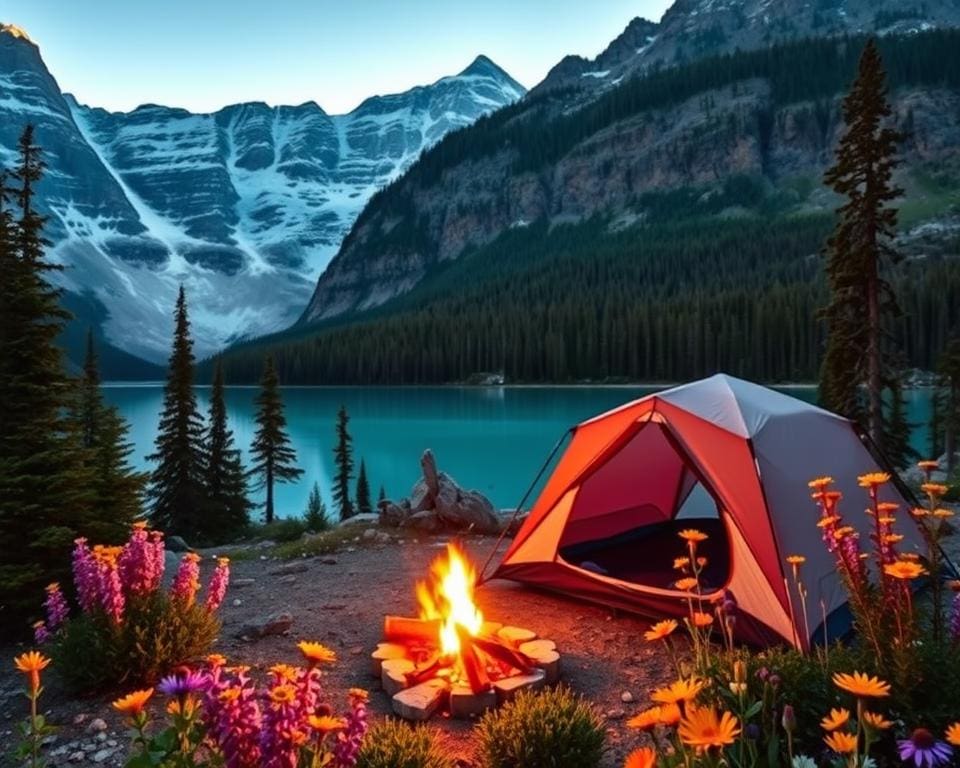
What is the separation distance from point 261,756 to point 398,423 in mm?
55645

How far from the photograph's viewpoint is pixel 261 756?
2.24 meters

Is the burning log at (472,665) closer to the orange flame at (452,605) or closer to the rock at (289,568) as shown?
the orange flame at (452,605)

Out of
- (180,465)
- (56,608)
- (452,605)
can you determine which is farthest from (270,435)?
(452,605)

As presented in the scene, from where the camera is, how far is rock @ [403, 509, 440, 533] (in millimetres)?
11931

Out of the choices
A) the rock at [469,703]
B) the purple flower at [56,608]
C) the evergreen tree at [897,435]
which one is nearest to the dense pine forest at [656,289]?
the evergreen tree at [897,435]

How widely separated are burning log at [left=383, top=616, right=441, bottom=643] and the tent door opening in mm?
2706

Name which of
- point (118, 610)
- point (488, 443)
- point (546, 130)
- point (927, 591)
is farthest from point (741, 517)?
point (546, 130)

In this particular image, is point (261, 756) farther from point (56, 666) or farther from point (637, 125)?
point (637, 125)

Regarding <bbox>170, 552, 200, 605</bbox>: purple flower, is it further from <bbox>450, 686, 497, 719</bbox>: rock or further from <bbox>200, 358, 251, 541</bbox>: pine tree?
<bbox>200, 358, 251, 541</bbox>: pine tree

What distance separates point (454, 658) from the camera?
18.7ft

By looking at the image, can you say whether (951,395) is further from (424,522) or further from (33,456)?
(33,456)

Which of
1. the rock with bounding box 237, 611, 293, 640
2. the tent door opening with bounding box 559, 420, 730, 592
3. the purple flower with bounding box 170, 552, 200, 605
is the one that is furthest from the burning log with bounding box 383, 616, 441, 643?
the tent door opening with bounding box 559, 420, 730, 592

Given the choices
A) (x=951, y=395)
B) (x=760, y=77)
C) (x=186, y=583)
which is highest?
(x=760, y=77)

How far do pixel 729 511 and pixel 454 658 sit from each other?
2754mm
